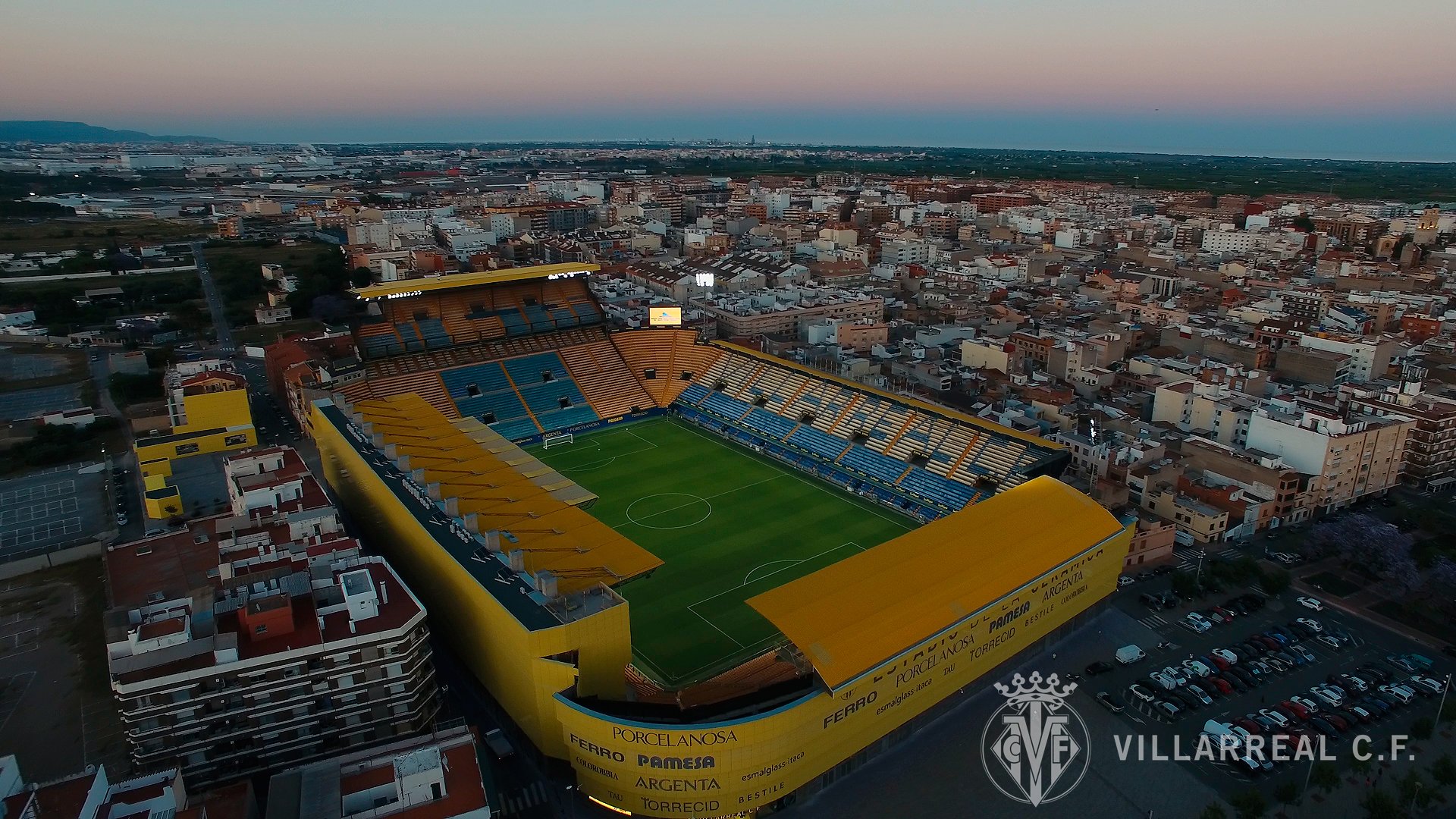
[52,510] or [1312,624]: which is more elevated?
[1312,624]

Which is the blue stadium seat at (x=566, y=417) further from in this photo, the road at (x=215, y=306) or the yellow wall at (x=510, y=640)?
the road at (x=215, y=306)

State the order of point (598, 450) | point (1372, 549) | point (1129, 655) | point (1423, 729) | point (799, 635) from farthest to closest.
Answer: point (598, 450), point (1372, 549), point (1129, 655), point (1423, 729), point (799, 635)

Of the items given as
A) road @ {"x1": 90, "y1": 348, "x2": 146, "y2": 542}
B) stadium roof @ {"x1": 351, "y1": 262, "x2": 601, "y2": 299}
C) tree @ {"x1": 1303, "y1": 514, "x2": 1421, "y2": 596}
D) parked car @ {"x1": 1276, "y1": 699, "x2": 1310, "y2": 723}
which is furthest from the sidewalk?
stadium roof @ {"x1": 351, "y1": 262, "x2": 601, "y2": 299}

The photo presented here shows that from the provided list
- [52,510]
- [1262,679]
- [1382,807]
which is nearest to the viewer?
[1382,807]

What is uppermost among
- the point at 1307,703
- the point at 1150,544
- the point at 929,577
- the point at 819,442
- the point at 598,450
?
the point at 929,577

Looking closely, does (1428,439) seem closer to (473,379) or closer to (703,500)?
(703,500)

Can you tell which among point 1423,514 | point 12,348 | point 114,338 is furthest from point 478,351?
point 1423,514

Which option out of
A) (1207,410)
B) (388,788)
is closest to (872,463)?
(1207,410)

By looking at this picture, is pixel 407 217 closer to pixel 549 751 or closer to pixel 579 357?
pixel 579 357
